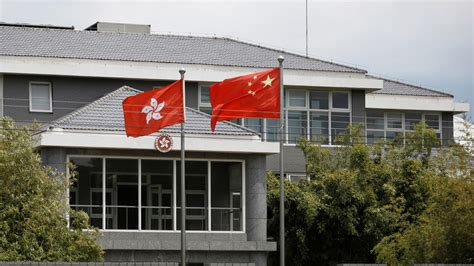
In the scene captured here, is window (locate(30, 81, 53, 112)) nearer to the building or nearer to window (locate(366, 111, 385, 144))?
the building

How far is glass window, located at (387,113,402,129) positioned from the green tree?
23.0 metres

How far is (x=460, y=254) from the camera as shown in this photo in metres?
32.5

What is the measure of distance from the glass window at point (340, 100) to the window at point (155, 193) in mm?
9975

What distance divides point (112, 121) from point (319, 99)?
490 inches

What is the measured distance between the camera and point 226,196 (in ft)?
127

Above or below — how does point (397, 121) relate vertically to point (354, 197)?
above

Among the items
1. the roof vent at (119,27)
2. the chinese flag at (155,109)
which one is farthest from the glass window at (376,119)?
the chinese flag at (155,109)

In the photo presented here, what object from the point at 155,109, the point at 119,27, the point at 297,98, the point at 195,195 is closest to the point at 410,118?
the point at 297,98

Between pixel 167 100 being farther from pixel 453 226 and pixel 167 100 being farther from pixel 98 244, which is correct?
pixel 453 226

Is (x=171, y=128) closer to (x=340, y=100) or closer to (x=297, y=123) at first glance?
(x=297, y=123)

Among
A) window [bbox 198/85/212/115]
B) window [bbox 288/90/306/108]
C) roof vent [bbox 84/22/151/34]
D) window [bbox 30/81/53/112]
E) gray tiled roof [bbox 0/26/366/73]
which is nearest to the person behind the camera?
window [bbox 30/81/53/112]

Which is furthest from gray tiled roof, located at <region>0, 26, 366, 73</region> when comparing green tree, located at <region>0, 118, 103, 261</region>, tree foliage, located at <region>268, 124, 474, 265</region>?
green tree, located at <region>0, 118, 103, 261</region>

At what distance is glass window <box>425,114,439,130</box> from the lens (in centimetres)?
5297

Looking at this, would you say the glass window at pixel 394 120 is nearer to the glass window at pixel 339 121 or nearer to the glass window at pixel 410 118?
the glass window at pixel 410 118
